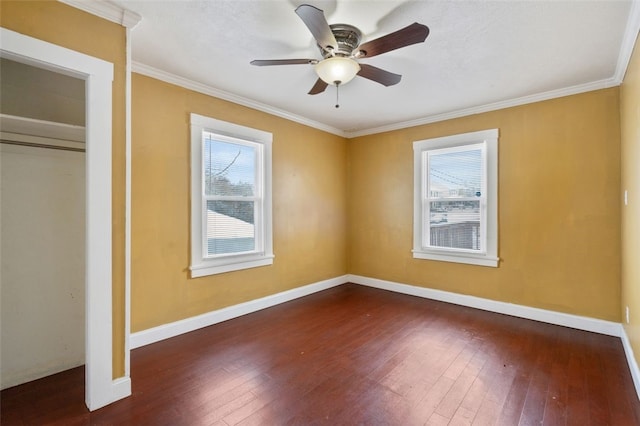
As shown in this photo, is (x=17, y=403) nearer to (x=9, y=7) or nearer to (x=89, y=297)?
(x=89, y=297)

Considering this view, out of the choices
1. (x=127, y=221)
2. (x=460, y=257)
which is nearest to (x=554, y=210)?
(x=460, y=257)

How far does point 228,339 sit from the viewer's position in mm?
3012

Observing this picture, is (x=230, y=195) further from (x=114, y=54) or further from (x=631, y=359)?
(x=631, y=359)

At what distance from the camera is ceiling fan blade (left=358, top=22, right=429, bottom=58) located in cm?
181

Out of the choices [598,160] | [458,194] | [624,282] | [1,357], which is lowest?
[1,357]

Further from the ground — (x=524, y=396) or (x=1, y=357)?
(x=1, y=357)

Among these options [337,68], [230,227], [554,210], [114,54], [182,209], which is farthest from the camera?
[230,227]

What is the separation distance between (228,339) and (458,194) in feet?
11.2

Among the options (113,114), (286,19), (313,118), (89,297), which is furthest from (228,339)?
(313,118)

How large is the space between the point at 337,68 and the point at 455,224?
293 cm

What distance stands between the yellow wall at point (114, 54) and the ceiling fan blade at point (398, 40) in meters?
1.71

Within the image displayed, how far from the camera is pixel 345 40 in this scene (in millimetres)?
2238

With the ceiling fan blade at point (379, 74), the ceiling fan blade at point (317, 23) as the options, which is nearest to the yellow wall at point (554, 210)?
the ceiling fan blade at point (379, 74)

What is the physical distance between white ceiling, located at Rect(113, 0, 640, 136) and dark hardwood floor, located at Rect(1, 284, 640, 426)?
263 centimetres
